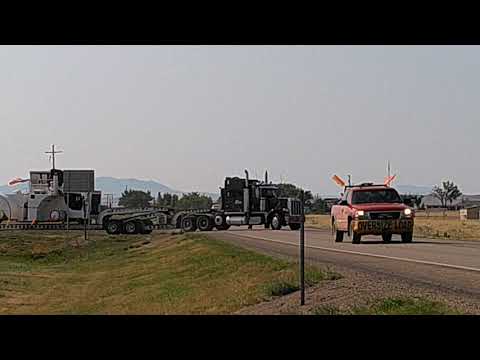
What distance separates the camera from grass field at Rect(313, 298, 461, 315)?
44.1 ft

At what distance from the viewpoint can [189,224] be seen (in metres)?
59.2

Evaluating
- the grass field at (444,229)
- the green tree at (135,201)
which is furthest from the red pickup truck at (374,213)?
the green tree at (135,201)

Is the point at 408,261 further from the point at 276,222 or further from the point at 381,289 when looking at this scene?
the point at 276,222

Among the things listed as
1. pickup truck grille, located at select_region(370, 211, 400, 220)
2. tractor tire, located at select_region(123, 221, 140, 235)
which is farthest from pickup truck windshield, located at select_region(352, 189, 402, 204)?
tractor tire, located at select_region(123, 221, 140, 235)

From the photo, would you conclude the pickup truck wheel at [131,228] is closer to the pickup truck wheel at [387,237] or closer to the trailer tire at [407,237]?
the pickup truck wheel at [387,237]

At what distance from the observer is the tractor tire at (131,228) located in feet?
198

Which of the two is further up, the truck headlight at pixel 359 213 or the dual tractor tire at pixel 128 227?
the truck headlight at pixel 359 213

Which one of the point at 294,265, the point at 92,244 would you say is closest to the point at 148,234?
the point at 92,244

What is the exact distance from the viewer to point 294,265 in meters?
23.0

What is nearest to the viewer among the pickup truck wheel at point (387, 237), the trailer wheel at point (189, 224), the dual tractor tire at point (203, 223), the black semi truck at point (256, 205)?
the pickup truck wheel at point (387, 237)

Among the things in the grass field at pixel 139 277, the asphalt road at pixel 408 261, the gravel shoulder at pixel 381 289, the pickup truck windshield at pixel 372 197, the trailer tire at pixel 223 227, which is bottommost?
the grass field at pixel 139 277

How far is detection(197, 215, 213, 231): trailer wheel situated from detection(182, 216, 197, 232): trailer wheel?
39 centimetres
